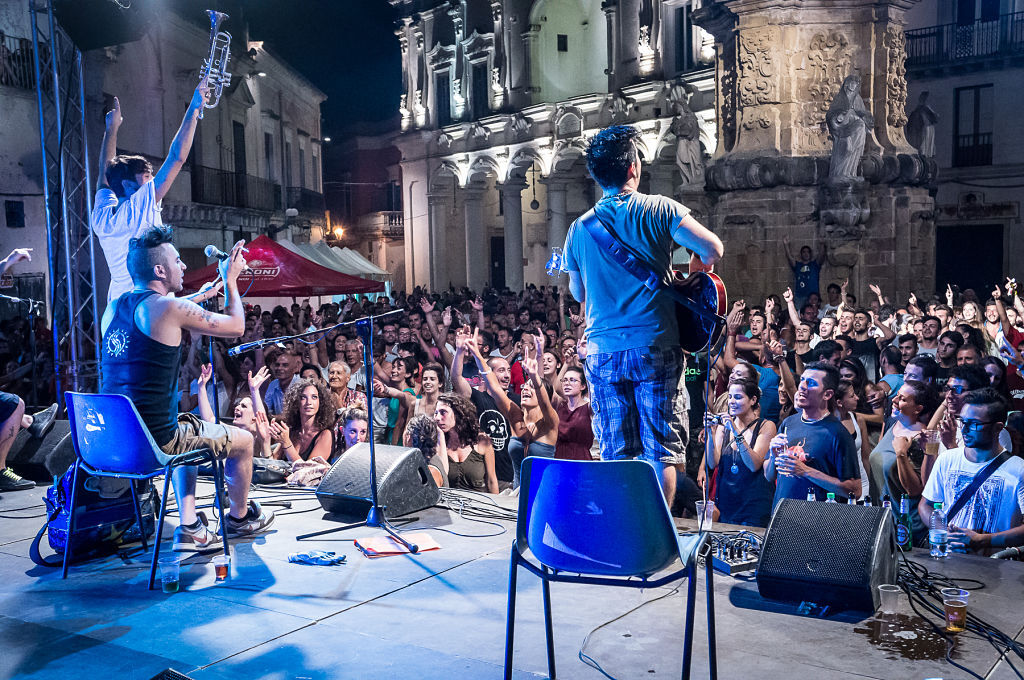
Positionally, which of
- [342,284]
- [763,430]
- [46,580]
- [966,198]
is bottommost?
[46,580]

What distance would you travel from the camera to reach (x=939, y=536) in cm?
452

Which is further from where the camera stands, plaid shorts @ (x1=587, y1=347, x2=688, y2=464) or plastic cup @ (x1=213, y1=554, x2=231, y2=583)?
plastic cup @ (x1=213, y1=554, x2=231, y2=583)

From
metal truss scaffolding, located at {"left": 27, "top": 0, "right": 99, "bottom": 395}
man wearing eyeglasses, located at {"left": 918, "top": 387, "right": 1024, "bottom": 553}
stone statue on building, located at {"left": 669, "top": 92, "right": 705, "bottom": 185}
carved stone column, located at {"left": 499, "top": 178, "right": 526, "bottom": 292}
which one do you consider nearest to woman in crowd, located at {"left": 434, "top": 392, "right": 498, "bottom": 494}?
man wearing eyeglasses, located at {"left": 918, "top": 387, "right": 1024, "bottom": 553}

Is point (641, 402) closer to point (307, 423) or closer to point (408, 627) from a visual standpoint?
point (408, 627)

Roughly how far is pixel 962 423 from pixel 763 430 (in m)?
1.07

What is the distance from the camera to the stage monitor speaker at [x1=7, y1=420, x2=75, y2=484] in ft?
22.3

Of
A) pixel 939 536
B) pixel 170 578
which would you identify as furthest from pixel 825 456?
pixel 170 578

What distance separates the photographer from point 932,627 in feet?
12.1

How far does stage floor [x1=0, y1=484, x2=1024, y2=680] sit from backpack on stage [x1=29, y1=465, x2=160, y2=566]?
0.10 m

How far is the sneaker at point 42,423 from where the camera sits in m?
6.98

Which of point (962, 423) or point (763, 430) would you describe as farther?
point (763, 430)

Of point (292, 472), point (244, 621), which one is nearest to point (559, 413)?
point (292, 472)

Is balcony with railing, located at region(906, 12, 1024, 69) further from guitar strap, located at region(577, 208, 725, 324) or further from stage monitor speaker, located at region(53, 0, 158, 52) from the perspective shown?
guitar strap, located at region(577, 208, 725, 324)

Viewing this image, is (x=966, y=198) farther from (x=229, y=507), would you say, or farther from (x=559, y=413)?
(x=229, y=507)
